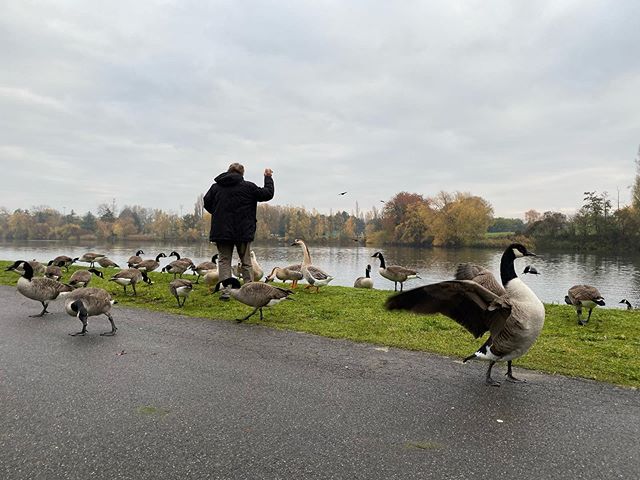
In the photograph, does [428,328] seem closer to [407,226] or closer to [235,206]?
[235,206]

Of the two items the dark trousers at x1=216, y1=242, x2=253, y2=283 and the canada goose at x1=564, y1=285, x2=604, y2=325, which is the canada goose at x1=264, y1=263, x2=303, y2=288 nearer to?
the dark trousers at x1=216, y1=242, x2=253, y2=283

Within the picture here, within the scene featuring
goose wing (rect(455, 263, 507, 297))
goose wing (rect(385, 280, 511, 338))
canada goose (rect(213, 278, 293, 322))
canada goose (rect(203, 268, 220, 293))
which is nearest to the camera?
goose wing (rect(385, 280, 511, 338))

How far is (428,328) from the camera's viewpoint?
684cm

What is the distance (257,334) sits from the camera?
258 inches

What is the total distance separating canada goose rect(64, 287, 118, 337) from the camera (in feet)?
21.2

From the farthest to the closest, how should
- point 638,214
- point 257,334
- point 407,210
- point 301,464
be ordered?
point 407,210
point 638,214
point 257,334
point 301,464

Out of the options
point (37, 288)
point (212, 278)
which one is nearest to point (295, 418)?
point (37, 288)

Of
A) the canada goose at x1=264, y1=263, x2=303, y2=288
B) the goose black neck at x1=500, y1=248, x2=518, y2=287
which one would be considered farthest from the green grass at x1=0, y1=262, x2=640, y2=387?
the canada goose at x1=264, y1=263, x2=303, y2=288

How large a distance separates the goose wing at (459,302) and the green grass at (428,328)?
3.61 ft

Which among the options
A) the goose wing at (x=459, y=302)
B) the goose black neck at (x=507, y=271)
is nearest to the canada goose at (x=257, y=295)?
the goose wing at (x=459, y=302)

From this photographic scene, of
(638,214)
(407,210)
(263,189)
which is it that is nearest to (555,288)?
(263,189)

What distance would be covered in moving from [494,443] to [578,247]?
202 ft

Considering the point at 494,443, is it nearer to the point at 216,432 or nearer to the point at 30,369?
the point at 216,432

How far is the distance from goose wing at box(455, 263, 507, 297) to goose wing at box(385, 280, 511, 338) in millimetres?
699
